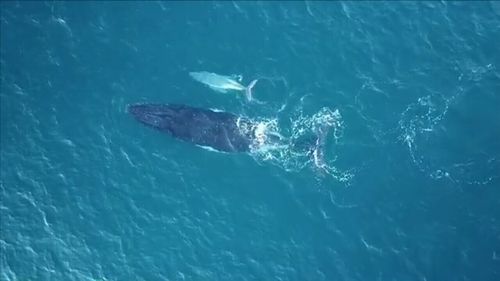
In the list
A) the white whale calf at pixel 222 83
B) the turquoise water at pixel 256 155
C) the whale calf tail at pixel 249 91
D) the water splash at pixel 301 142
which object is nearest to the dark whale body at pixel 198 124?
the turquoise water at pixel 256 155

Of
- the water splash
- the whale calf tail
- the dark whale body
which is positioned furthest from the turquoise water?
the dark whale body

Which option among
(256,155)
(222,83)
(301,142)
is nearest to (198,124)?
(222,83)

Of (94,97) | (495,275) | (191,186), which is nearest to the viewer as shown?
(495,275)

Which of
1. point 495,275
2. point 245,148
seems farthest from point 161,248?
point 495,275

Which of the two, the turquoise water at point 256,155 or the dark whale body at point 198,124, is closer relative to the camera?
the turquoise water at point 256,155

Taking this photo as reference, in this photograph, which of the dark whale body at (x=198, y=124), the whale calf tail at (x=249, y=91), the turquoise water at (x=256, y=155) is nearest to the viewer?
the turquoise water at (x=256, y=155)

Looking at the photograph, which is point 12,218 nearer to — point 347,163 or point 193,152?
point 193,152

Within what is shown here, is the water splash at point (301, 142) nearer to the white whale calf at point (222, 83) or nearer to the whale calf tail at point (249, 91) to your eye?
the whale calf tail at point (249, 91)
